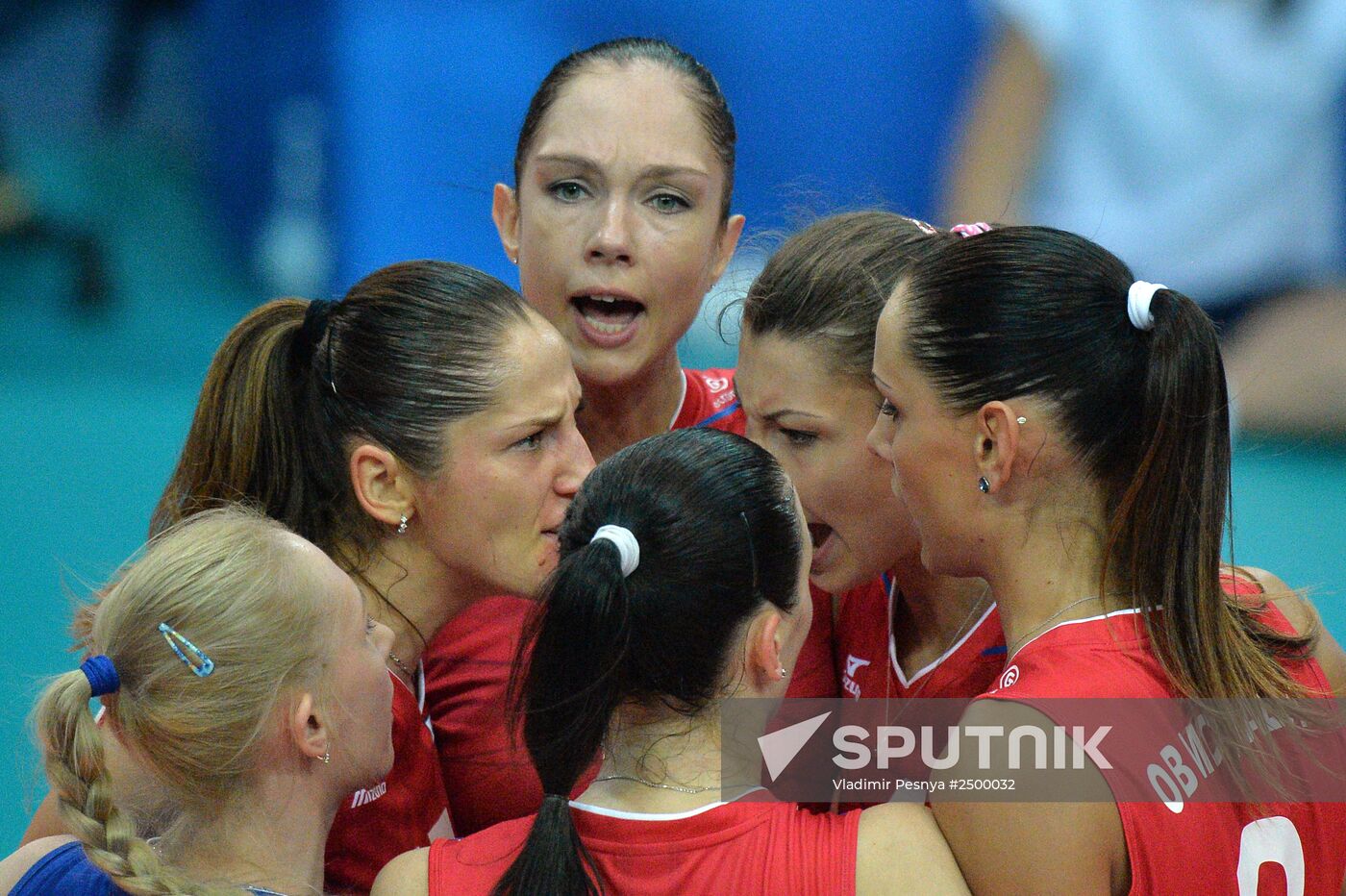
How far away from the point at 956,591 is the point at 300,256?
5543 millimetres

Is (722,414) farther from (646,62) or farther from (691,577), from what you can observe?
(691,577)

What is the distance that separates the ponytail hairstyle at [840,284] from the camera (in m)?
2.35

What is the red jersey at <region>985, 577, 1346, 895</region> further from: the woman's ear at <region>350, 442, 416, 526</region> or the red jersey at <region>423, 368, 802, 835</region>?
the woman's ear at <region>350, 442, 416, 526</region>

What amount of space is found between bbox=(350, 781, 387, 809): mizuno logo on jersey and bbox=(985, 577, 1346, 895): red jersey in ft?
3.30

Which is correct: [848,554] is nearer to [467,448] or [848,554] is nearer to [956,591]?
[956,591]

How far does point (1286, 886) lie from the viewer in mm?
1770

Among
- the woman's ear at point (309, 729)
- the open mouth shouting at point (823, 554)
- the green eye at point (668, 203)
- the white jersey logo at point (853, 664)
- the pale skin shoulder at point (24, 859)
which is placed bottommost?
the pale skin shoulder at point (24, 859)

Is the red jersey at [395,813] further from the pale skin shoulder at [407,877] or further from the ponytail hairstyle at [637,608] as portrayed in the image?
the ponytail hairstyle at [637,608]

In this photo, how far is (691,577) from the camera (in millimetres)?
1697

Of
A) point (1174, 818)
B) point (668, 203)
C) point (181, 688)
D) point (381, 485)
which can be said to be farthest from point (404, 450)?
point (1174, 818)

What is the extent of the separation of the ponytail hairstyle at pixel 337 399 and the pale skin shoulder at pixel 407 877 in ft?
2.17

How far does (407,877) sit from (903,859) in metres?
0.65

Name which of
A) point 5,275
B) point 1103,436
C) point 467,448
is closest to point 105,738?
point 467,448

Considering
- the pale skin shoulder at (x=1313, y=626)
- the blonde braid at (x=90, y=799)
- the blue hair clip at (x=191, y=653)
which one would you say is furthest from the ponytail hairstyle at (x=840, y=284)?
the blonde braid at (x=90, y=799)
